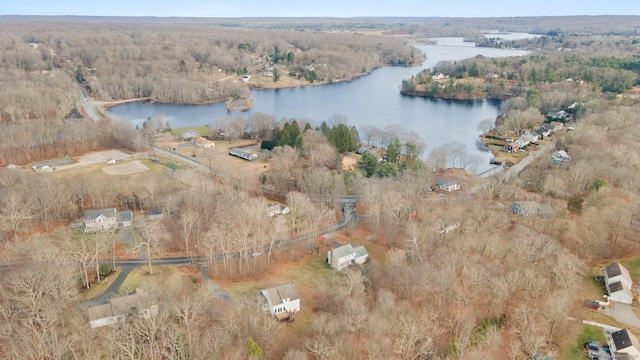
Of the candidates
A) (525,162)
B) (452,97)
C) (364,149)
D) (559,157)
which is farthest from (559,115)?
(364,149)

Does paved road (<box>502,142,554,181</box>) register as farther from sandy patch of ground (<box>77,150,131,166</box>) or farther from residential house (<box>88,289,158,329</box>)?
sandy patch of ground (<box>77,150,131,166</box>)

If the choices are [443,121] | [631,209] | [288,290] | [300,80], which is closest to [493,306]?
[288,290]

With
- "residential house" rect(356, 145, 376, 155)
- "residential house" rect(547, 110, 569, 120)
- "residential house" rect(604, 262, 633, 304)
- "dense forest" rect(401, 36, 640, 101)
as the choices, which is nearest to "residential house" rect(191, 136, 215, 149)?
"residential house" rect(356, 145, 376, 155)

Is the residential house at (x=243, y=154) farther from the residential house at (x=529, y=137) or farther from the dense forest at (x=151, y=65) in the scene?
the residential house at (x=529, y=137)

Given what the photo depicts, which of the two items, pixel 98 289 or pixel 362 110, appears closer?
pixel 98 289

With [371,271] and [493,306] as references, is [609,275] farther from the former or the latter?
[371,271]

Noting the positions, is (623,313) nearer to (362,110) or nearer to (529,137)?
(529,137)
